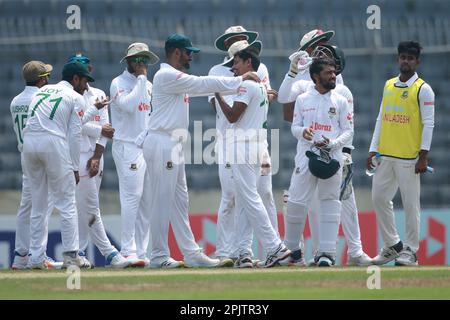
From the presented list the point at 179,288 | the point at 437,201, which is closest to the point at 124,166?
the point at 179,288

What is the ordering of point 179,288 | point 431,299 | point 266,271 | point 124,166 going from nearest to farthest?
point 431,299 → point 179,288 → point 266,271 → point 124,166

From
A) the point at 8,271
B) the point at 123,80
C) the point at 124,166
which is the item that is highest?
→ the point at 123,80

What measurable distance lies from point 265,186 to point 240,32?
5.31ft

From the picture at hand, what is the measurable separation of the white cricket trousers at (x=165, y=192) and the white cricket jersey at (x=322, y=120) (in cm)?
114

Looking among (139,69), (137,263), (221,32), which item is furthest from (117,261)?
(221,32)

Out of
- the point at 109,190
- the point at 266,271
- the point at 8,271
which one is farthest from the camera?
the point at 109,190

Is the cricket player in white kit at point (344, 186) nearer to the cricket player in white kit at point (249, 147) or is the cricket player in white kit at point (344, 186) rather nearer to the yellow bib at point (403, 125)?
the yellow bib at point (403, 125)

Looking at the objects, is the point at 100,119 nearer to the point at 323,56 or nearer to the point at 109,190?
the point at 323,56

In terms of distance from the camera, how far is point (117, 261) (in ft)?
40.7

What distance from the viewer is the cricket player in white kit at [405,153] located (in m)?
12.4

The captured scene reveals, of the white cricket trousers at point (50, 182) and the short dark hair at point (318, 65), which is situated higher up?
the short dark hair at point (318, 65)

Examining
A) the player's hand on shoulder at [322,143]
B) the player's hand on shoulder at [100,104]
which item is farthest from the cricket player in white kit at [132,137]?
the player's hand on shoulder at [322,143]

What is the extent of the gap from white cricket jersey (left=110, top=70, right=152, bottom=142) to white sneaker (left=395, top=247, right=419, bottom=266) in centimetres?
285

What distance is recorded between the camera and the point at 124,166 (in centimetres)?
1278
